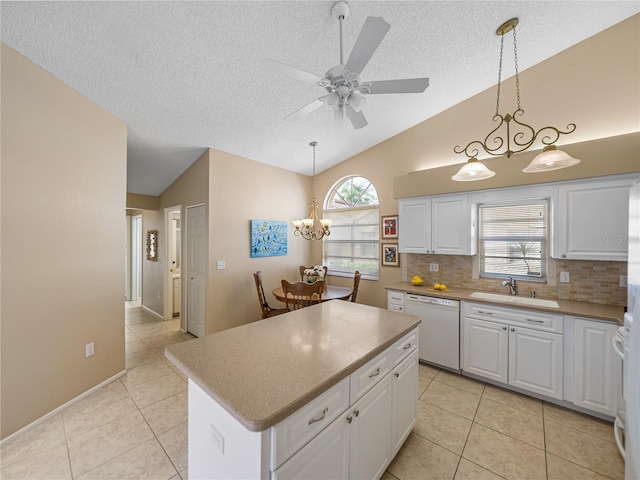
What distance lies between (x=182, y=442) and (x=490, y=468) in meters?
2.23

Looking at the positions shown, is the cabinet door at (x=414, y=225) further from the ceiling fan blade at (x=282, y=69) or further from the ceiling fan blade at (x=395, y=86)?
the ceiling fan blade at (x=282, y=69)

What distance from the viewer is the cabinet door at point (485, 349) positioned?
2.62 meters

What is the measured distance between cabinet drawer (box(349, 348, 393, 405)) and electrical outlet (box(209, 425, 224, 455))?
0.62 m

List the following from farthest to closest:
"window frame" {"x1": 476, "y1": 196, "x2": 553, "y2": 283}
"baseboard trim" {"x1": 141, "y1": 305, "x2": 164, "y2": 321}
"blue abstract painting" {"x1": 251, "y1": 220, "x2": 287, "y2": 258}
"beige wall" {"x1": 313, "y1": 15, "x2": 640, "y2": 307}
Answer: "baseboard trim" {"x1": 141, "y1": 305, "x2": 164, "y2": 321} < "blue abstract painting" {"x1": 251, "y1": 220, "x2": 287, "y2": 258} < "window frame" {"x1": 476, "y1": 196, "x2": 553, "y2": 283} < "beige wall" {"x1": 313, "y1": 15, "x2": 640, "y2": 307}

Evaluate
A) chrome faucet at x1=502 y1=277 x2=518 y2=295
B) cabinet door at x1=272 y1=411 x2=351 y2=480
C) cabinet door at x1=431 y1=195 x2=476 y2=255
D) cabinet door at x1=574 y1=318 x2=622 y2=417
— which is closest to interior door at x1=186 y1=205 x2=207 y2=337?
cabinet door at x1=272 y1=411 x2=351 y2=480

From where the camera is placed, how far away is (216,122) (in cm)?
304

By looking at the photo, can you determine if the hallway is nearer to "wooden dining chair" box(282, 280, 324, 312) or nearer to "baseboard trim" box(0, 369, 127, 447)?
"baseboard trim" box(0, 369, 127, 447)

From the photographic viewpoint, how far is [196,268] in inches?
157

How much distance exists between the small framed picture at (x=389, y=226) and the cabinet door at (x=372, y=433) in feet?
8.99

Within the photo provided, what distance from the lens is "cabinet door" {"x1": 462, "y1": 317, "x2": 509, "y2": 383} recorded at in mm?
2625

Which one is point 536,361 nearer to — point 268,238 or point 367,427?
point 367,427

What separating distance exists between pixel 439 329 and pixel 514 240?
141cm

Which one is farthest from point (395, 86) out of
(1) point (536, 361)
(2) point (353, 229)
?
(2) point (353, 229)

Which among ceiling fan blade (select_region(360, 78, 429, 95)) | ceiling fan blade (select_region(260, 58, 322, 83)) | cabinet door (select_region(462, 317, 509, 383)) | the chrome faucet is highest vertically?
ceiling fan blade (select_region(260, 58, 322, 83))
